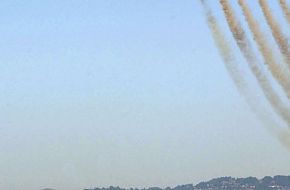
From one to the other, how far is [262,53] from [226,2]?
588 centimetres

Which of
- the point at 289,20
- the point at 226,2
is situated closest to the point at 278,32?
the point at 289,20

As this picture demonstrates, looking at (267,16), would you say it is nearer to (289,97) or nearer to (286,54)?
(286,54)

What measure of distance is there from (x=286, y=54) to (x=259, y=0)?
5.66 meters

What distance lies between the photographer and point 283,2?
63.7 m

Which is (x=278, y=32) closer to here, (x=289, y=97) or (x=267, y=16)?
(x=267, y=16)

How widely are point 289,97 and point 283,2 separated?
29.9 feet

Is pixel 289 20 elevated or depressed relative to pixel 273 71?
elevated

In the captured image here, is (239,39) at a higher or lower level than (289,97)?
higher

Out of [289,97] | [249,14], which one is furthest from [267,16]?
[289,97]

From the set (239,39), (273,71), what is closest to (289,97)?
(273,71)

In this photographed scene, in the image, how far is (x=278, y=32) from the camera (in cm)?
6353

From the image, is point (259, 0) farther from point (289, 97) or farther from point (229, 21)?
point (289, 97)

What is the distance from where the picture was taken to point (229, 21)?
63875 mm

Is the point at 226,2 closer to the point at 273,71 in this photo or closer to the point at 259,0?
the point at 259,0
